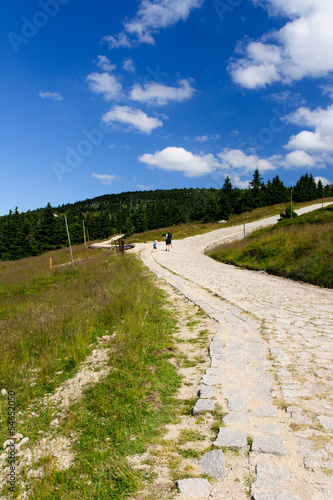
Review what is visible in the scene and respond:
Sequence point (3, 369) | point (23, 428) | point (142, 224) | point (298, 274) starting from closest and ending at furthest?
1. point (23, 428)
2. point (3, 369)
3. point (298, 274)
4. point (142, 224)

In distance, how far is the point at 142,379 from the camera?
12.3ft

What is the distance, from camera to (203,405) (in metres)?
3.05

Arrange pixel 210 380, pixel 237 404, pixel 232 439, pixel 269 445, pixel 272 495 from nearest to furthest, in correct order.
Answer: pixel 272 495 → pixel 269 445 → pixel 232 439 → pixel 237 404 → pixel 210 380

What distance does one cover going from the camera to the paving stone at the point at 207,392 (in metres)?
3.25

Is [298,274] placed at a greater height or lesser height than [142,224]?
lesser

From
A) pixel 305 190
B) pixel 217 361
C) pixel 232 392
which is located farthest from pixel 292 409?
pixel 305 190

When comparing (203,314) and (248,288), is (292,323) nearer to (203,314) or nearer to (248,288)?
(203,314)

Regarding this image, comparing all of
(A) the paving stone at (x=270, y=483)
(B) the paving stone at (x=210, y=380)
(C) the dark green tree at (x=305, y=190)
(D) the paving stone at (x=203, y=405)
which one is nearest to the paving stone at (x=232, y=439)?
(A) the paving stone at (x=270, y=483)

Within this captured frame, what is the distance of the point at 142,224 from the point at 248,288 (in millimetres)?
66840

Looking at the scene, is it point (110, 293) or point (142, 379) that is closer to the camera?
point (142, 379)

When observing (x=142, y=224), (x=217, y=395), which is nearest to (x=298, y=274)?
(x=217, y=395)

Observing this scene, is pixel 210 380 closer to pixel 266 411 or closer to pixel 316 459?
pixel 266 411

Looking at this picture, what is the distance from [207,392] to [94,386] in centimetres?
149

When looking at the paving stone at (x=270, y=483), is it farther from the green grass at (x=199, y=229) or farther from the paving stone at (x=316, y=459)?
the green grass at (x=199, y=229)
